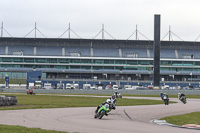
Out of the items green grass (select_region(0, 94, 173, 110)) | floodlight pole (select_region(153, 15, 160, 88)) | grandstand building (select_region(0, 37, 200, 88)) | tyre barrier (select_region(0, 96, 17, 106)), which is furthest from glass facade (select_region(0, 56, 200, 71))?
tyre barrier (select_region(0, 96, 17, 106))

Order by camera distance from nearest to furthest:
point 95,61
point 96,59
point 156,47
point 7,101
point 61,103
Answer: point 7,101 → point 61,103 → point 156,47 → point 96,59 → point 95,61

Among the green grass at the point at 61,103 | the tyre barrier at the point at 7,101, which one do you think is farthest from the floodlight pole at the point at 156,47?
the tyre barrier at the point at 7,101

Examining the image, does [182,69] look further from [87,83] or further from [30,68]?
[30,68]

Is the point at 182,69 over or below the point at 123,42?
below

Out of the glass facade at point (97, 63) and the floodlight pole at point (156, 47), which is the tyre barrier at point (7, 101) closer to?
the floodlight pole at point (156, 47)

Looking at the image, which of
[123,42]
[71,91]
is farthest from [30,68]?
[71,91]

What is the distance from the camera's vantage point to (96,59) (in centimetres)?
13525

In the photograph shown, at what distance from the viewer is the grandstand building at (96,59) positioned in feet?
440

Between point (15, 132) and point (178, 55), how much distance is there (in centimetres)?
12697

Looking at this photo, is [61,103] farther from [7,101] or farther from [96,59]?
[96,59]

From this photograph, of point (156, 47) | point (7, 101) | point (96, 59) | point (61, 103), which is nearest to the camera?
point (7, 101)

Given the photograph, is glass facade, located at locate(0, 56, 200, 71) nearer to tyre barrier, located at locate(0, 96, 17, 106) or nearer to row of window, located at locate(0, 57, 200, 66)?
row of window, located at locate(0, 57, 200, 66)

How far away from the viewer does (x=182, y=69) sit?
450 feet

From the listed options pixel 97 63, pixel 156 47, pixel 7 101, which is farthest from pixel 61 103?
pixel 97 63
